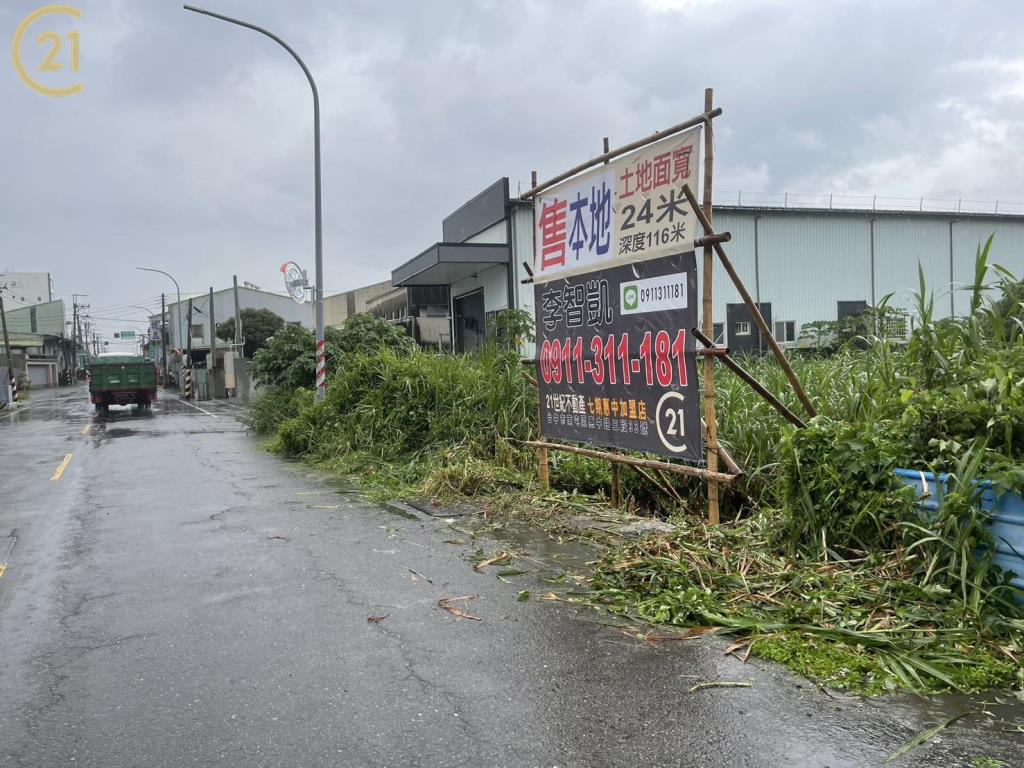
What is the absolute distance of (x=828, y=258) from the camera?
31094 mm

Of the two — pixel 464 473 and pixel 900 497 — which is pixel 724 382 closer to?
pixel 464 473

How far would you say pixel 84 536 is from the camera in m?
7.50

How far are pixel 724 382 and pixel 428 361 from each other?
551cm

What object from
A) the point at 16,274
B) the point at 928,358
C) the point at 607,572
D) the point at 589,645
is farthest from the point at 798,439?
the point at 16,274

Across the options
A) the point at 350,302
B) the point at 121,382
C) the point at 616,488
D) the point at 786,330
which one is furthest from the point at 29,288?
the point at 616,488

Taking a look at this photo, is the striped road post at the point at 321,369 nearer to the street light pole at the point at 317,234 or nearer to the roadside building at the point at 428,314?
the street light pole at the point at 317,234

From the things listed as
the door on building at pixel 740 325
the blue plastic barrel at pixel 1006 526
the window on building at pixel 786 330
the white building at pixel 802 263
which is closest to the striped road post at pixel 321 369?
the white building at pixel 802 263

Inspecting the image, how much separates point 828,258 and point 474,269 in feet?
46.6

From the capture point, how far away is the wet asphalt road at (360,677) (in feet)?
10.3

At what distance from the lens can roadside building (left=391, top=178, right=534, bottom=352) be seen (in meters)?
25.1

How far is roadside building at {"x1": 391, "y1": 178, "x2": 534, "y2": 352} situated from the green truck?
34.1ft

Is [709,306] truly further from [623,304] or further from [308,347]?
[308,347]

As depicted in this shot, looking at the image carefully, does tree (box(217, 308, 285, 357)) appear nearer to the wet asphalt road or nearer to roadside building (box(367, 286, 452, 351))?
roadside building (box(367, 286, 452, 351))

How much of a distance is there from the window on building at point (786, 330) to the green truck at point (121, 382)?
24.5m
